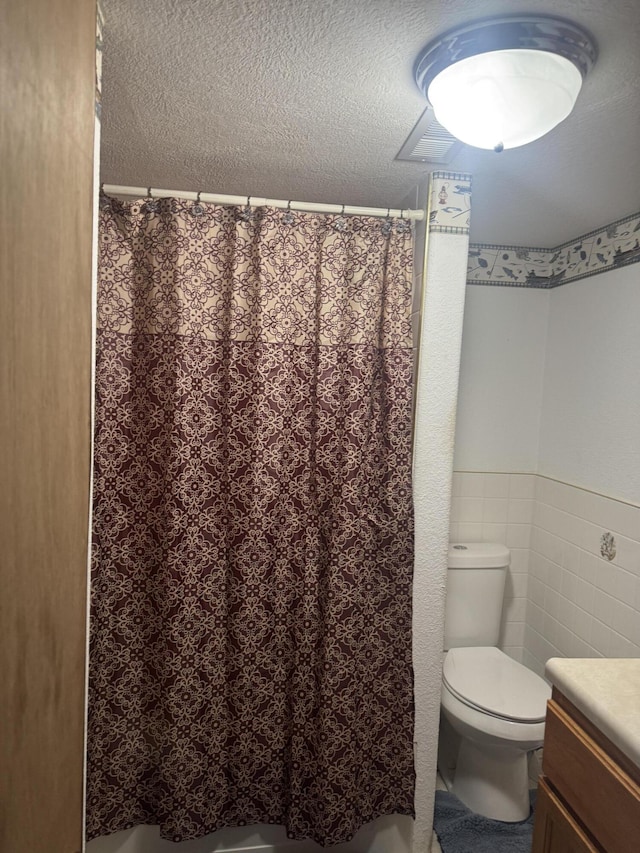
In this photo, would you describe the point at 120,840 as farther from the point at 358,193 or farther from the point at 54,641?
the point at 358,193

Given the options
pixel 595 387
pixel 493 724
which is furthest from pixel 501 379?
pixel 493 724

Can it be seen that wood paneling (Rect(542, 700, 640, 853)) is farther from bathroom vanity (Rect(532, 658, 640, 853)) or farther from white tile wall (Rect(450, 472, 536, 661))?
white tile wall (Rect(450, 472, 536, 661))

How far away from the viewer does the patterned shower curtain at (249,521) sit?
1548 millimetres

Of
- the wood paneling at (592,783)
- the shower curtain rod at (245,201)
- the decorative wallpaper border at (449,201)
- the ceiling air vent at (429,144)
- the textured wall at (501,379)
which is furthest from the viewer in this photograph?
the textured wall at (501,379)

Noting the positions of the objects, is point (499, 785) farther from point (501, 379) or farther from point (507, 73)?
point (507, 73)

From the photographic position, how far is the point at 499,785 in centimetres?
204

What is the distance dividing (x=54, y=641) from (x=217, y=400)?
1.08 meters

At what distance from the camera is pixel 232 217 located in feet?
5.17

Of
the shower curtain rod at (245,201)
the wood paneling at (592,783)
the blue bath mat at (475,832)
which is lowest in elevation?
the blue bath mat at (475,832)

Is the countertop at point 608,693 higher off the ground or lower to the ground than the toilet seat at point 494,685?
higher

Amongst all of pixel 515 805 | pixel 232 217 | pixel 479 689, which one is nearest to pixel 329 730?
pixel 479 689

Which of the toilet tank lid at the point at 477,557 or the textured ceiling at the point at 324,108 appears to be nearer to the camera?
the textured ceiling at the point at 324,108

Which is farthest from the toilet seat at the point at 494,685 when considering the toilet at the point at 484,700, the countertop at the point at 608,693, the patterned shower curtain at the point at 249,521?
the countertop at the point at 608,693

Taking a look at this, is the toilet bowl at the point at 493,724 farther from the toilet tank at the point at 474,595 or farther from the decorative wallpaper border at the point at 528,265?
the decorative wallpaper border at the point at 528,265
